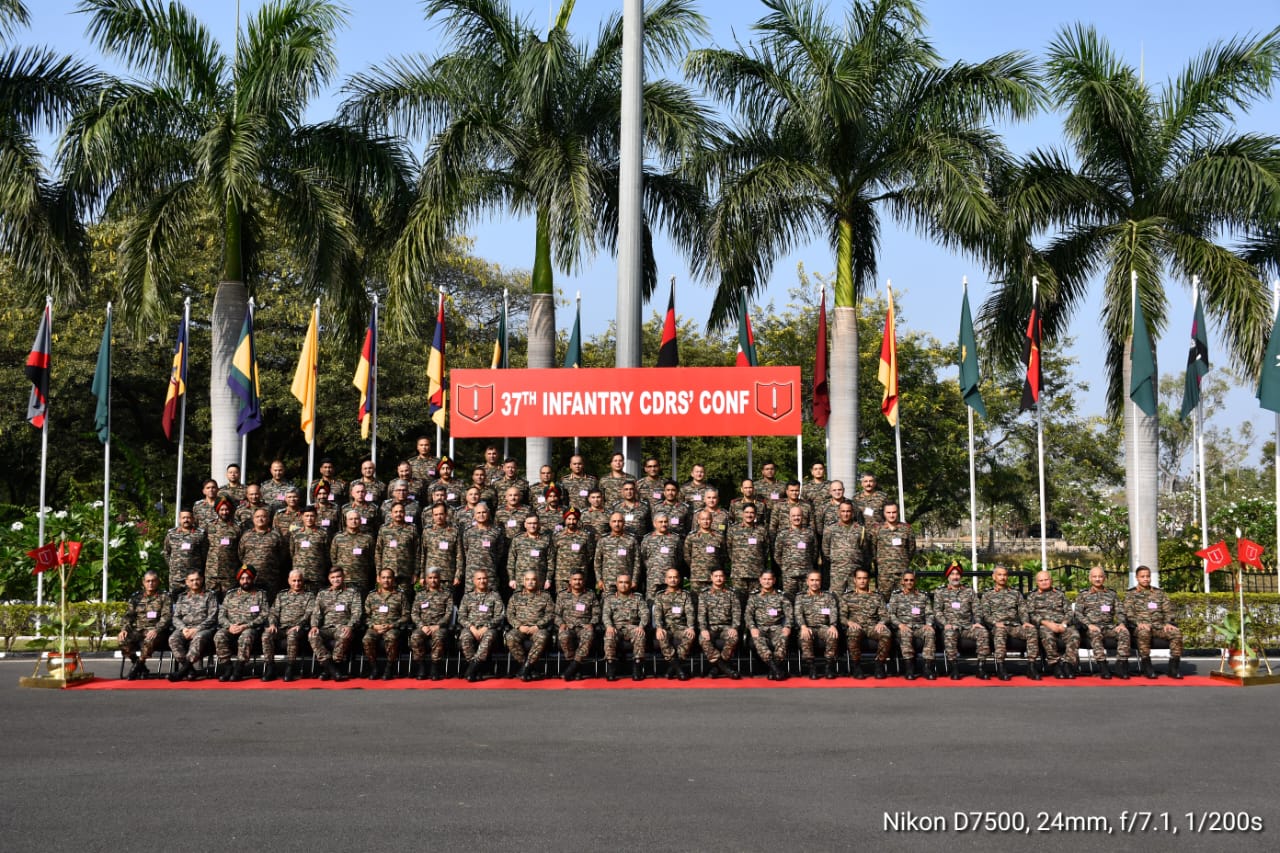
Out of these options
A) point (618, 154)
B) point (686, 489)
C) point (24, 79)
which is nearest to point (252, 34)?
point (24, 79)

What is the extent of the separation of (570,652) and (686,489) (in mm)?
2886

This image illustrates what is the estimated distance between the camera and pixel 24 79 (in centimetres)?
1825

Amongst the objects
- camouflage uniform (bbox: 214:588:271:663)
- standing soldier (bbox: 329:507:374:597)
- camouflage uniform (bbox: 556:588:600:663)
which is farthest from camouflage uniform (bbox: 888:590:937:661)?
camouflage uniform (bbox: 214:588:271:663)

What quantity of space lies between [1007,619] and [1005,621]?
0.05 metres

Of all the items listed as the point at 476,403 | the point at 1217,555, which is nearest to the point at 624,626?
the point at 476,403

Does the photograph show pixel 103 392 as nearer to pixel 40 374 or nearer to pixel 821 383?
pixel 40 374

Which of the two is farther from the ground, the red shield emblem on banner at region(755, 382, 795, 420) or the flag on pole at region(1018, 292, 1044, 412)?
the flag on pole at region(1018, 292, 1044, 412)

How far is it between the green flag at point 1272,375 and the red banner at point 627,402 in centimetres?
677

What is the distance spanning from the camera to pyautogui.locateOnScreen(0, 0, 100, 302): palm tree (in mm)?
17469

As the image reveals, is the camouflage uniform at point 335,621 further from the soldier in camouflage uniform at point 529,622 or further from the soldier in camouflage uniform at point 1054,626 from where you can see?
the soldier in camouflage uniform at point 1054,626

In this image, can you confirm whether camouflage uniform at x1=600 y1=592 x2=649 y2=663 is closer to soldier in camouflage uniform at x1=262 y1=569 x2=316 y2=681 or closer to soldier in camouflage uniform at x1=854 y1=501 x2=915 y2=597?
soldier in camouflage uniform at x1=854 y1=501 x2=915 y2=597

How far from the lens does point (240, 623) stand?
13047 mm

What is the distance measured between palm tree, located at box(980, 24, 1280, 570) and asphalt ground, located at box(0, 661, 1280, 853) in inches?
306

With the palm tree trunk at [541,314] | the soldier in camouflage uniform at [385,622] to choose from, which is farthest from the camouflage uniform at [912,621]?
the palm tree trunk at [541,314]
